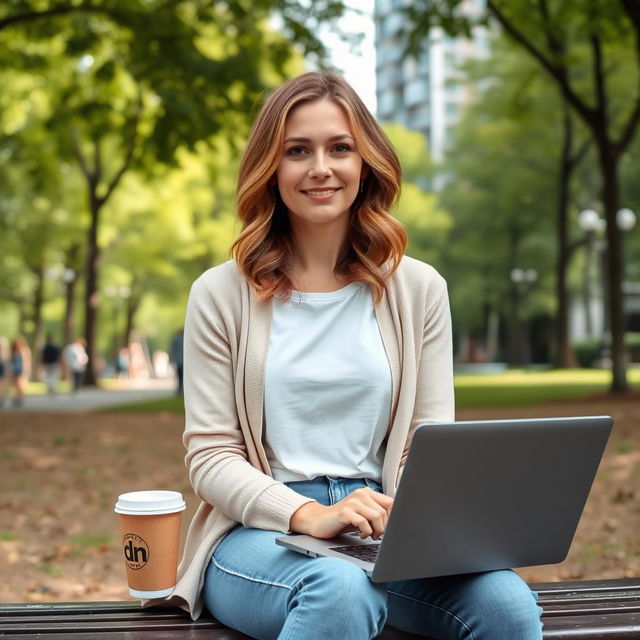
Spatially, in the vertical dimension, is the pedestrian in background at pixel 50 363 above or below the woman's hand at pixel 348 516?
below

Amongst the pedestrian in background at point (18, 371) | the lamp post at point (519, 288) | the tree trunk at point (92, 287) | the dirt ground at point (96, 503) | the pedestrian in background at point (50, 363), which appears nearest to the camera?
the dirt ground at point (96, 503)

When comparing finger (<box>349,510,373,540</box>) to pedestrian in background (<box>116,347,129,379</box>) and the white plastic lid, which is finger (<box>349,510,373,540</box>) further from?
pedestrian in background (<box>116,347,129,379</box>)

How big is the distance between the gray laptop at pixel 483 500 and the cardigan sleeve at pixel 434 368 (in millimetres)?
440

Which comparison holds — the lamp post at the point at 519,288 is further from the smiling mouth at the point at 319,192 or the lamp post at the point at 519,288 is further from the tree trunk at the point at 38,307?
the smiling mouth at the point at 319,192

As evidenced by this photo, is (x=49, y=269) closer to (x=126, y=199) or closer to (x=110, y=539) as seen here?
(x=126, y=199)

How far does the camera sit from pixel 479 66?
85.4 feet

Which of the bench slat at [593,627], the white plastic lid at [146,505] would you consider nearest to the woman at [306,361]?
the white plastic lid at [146,505]

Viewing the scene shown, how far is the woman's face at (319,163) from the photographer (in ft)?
8.63

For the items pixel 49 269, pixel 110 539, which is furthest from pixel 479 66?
pixel 110 539

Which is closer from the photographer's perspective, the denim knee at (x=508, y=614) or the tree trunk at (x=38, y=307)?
the denim knee at (x=508, y=614)

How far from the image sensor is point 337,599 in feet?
6.82

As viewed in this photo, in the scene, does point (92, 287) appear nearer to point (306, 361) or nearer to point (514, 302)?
point (514, 302)

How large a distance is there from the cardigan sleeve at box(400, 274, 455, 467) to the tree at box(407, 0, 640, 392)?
9927 mm

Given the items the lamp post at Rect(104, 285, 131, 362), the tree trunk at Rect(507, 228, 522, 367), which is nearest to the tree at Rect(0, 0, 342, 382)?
the tree trunk at Rect(507, 228, 522, 367)
